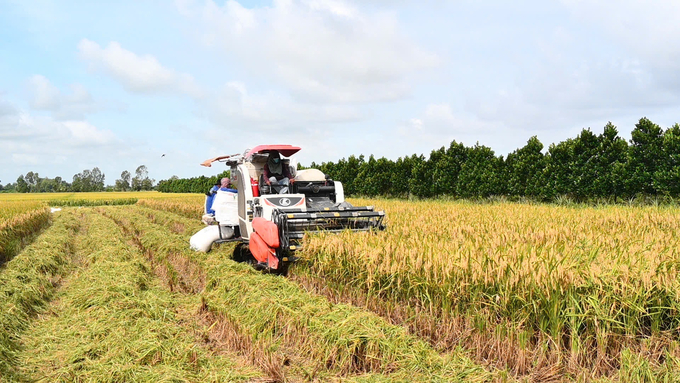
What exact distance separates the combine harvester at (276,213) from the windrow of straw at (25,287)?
3012 mm

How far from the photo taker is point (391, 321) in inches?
204

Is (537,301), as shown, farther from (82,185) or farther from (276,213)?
(82,185)

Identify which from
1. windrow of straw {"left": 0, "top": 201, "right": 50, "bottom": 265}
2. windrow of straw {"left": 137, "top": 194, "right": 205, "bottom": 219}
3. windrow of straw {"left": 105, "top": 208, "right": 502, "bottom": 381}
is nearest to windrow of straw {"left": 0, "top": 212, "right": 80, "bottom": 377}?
windrow of straw {"left": 0, "top": 201, "right": 50, "bottom": 265}

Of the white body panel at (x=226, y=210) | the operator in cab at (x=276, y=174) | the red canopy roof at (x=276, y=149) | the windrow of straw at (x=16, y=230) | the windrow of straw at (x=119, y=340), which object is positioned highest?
the red canopy roof at (x=276, y=149)

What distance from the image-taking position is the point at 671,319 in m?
3.99

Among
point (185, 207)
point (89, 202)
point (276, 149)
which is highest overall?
point (276, 149)

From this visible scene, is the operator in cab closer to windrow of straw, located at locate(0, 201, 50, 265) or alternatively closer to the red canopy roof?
the red canopy roof

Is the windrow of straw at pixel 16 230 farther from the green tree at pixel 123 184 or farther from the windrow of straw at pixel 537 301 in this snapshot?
the green tree at pixel 123 184

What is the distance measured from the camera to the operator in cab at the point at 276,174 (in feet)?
28.4

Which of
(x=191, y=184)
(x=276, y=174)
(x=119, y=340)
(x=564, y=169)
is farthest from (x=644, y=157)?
(x=191, y=184)

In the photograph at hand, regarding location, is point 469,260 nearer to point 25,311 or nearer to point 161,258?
point 25,311

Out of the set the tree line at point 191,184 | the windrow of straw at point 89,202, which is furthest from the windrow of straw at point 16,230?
the tree line at point 191,184

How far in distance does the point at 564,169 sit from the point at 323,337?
A: 19.0 m

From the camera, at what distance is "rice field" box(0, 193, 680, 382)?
154 inches
